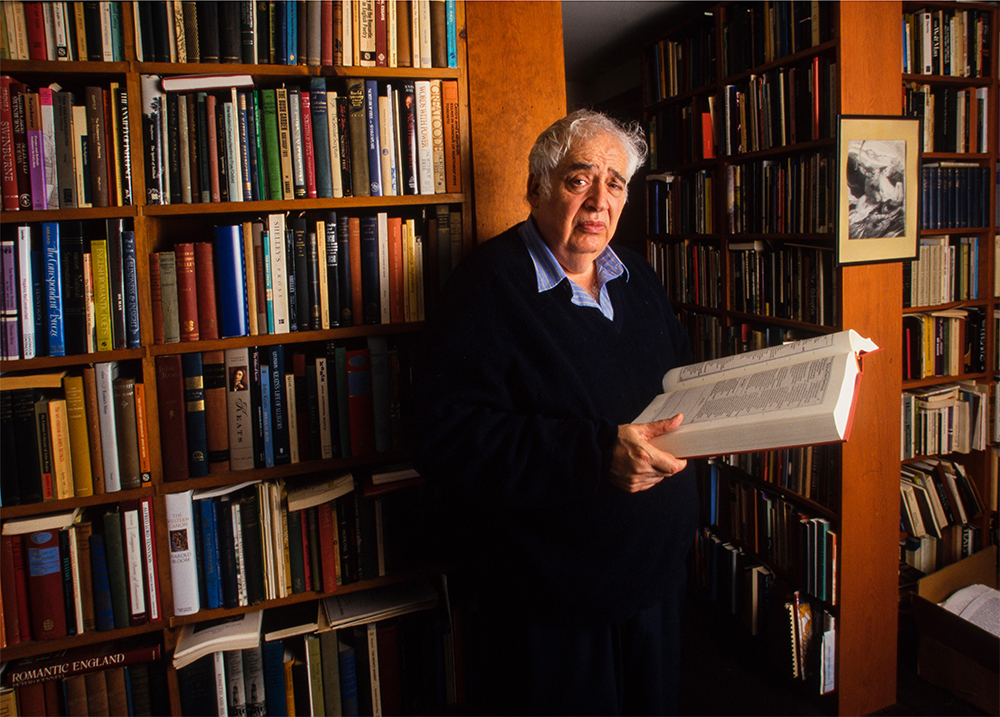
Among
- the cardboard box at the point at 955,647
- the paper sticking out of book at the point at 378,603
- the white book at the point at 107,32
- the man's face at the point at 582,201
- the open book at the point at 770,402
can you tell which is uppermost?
the white book at the point at 107,32

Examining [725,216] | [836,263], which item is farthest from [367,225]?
[725,216]

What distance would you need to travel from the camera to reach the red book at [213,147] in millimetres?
1388

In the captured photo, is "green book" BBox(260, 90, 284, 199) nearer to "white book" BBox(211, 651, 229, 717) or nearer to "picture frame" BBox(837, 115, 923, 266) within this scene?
"white book" BBox(211, 651, 229, 717)

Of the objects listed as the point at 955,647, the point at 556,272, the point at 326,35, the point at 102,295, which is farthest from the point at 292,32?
the point at 955,647

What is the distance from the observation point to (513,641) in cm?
130

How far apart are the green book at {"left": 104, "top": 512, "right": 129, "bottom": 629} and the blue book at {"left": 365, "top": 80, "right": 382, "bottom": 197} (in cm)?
98

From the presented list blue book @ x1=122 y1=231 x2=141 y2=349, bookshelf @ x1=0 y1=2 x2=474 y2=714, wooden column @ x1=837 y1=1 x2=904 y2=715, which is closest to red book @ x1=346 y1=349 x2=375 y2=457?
bookshelf @ x1=0 y1=2 x2=474 y2=714

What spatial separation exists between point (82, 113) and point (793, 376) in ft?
5.07

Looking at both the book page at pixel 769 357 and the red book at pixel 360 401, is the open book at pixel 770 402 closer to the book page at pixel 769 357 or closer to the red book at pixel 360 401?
the book page at pixel 769 357

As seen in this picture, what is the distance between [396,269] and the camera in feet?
5.01

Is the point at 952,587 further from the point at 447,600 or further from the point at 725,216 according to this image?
the point at 447,600

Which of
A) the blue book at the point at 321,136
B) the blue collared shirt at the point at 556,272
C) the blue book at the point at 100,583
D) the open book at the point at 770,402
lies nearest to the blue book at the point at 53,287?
the blue book at the point at 100,583

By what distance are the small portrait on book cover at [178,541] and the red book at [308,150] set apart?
0.86 m

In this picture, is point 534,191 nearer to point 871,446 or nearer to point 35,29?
point 35,29
